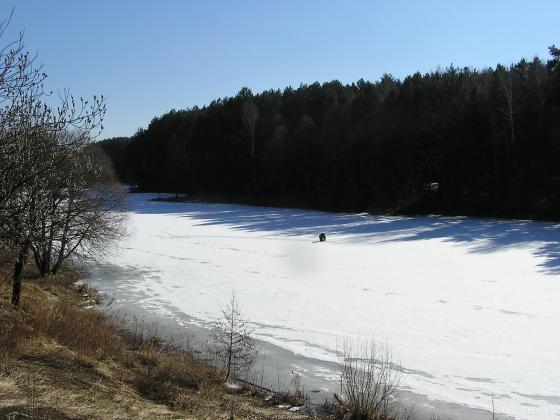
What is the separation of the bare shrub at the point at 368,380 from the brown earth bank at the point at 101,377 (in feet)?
2.30

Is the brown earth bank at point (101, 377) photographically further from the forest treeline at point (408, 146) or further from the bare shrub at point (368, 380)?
the forest treeline at point (408, 146)

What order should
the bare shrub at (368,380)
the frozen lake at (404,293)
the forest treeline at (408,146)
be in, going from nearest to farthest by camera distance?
1. the bare shrub at (368,380)
2. the frozen lake at (404,293)
3. the forest treeline at (408,146)

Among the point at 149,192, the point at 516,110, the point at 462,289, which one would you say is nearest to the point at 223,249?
the point at 462,289

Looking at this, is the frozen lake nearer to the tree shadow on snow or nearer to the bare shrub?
the tree shadow on snow

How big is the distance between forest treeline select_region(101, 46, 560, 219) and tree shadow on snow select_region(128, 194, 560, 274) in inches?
157

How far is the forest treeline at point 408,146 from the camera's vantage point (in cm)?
3772

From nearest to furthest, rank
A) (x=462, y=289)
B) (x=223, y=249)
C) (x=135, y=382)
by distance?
(x=135, y=382) → (x=462, y=289) → (x=223, y=249)

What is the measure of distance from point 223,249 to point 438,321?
15.6 metres

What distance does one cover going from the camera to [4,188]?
17.7 feet

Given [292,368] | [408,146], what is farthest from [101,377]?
[408,146]

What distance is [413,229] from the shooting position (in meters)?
32.0

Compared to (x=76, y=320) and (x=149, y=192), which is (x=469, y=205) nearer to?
(x=76, y=320)

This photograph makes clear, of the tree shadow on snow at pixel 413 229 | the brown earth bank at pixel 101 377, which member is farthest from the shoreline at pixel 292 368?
the tree shadow on snow at pixel 413 229

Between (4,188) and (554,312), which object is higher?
(4,188)
